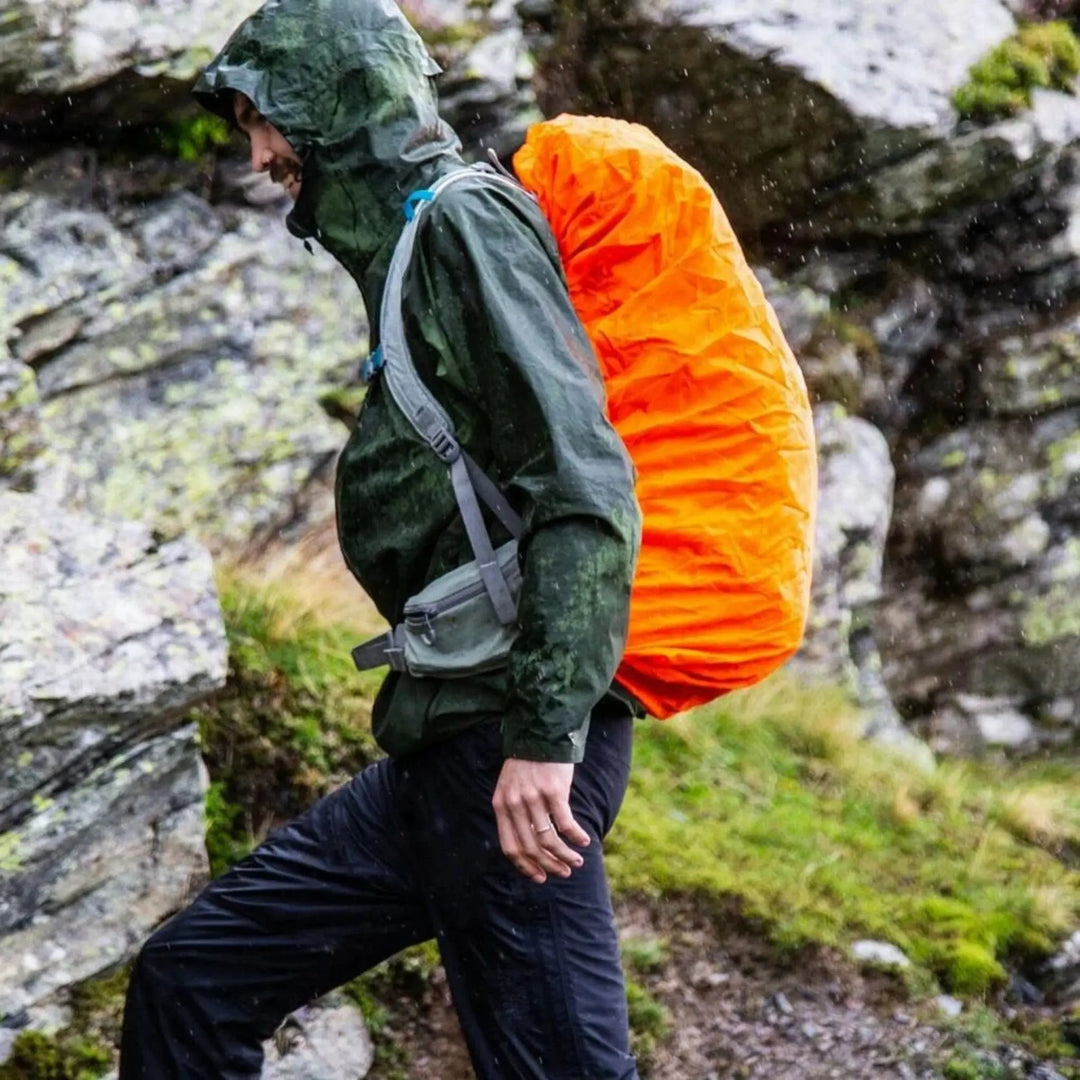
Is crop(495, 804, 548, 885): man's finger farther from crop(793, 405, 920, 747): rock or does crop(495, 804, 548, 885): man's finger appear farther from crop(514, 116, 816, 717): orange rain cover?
crop(793, 405, 920, 747): rock

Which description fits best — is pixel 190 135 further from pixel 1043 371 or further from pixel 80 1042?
pixel 1043 371

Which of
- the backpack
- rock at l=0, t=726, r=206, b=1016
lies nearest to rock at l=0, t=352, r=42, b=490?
rock at l=0, t=726, r=206, b=1016

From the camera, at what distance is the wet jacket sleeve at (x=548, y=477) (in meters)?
2.79

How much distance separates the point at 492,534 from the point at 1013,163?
7498mm

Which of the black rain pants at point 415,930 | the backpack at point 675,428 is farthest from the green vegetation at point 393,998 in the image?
the backpack at point 675,428

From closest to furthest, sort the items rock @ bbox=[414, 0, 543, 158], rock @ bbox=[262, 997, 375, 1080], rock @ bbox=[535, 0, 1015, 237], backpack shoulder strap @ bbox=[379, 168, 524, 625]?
1. backpack shoulder strap @ bbox=[379, 168, 524, 625]
2. rock @ bbox=[262, 997, 375, 1080]
3. rock @ bbox=[414, 0, 543, 158]
4. rock @ bbox=[535, 0, 1015, 237]

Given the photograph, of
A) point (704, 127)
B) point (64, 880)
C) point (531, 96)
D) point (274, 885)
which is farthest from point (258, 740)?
point (704, 127)

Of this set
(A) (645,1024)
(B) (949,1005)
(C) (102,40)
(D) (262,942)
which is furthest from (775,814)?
(C) (102,40)

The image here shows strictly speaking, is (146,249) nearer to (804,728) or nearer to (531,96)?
(531,96)

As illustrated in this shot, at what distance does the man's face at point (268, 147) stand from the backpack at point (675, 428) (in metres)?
0.38

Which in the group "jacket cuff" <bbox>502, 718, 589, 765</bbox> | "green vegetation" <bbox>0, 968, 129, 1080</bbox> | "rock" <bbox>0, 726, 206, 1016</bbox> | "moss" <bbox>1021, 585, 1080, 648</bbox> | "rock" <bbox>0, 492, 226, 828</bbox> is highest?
"jacket cuff" <bbox>502, 718, 589, 765</bbox>

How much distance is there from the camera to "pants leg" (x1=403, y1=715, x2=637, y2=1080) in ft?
10.2

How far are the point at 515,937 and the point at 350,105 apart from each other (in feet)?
5.93

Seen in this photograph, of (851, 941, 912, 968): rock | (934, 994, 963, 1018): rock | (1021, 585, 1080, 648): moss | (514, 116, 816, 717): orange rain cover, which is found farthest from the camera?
(1021, 585, 1080, 648): moss
